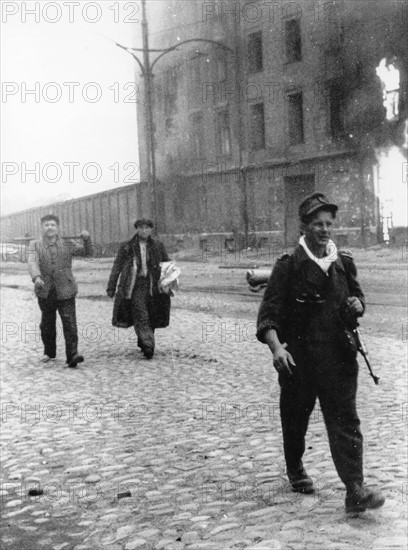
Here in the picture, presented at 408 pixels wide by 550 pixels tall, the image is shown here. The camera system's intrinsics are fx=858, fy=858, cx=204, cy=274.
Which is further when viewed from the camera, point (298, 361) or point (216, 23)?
point (216, 23)

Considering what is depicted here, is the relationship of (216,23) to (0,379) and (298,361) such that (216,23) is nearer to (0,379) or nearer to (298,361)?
(0,379)

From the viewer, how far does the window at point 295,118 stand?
125ft

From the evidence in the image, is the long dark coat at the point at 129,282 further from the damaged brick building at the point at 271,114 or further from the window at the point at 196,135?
the window at the point at 196,135

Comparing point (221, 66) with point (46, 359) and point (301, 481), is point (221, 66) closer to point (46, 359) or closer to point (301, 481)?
point (46, 359)

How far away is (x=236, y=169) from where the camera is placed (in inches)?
1603

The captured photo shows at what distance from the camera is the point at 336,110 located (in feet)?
117

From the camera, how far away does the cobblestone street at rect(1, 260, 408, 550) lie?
4.35 m

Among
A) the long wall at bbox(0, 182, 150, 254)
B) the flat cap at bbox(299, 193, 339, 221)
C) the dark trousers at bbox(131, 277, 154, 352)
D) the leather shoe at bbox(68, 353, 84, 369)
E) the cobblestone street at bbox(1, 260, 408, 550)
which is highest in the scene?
the long wall at bbox(0, 182, 150, 254)

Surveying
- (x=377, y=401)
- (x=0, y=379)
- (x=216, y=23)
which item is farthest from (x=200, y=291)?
(x=216, y=23)

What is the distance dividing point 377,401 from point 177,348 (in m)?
4.20

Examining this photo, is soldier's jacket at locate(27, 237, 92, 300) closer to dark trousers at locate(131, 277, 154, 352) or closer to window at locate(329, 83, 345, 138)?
dark trousers at locate(131, 277, 154, 352)

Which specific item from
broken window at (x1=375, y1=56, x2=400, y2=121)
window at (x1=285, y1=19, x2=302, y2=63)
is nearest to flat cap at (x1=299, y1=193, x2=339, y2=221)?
broken window at (x1=375, y1=56, x2=400, y2=121)

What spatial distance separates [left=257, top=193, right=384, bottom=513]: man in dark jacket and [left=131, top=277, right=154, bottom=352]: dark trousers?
5622 millimetres

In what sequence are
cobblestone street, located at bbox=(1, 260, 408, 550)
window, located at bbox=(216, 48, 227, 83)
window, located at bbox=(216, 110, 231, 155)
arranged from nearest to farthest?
cobblestone street, located at bbox=(1, 260, 408, 550), window, located at bbox=(216, 48, 227, 83), window, located at bbox=(216, 110, 231, 155)
